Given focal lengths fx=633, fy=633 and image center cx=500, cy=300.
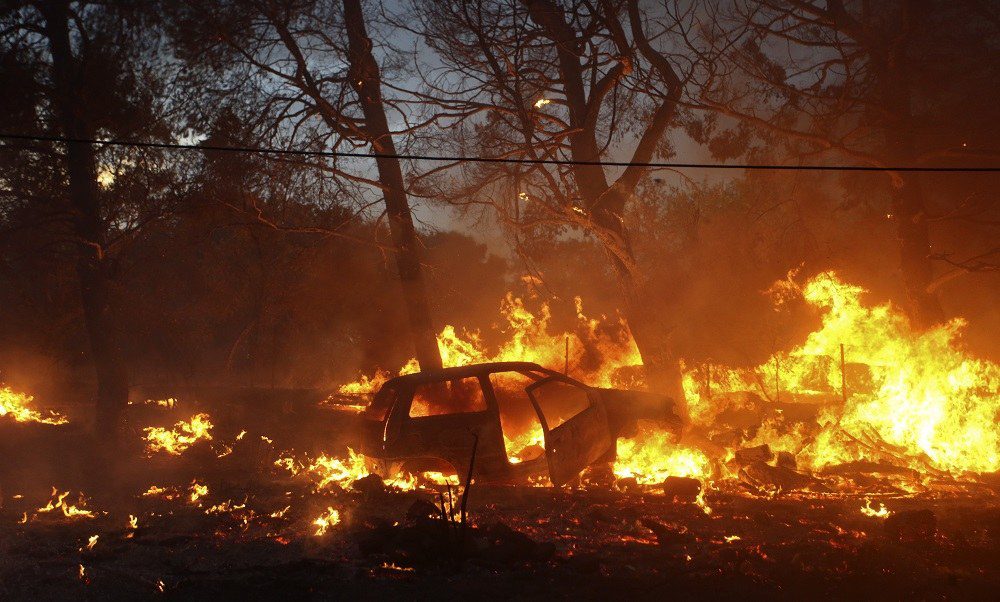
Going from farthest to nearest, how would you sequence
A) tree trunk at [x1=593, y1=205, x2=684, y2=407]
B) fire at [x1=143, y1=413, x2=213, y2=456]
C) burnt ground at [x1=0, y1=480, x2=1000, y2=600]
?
1. fire at [x1=143, y1=413, x2=213, y2=456]
2. tree trunk at [x1=593, y1=205, x2=684, y2=407]
3. burnt ground at [x1=0, y1=480, x2=1000, y2=600]

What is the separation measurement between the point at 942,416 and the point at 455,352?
376 inches

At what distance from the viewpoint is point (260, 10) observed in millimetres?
11391

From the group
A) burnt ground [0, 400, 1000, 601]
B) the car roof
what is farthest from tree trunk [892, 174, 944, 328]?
Answer: the car roof

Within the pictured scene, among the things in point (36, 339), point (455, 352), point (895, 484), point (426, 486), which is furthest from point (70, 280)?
point (895, 484)

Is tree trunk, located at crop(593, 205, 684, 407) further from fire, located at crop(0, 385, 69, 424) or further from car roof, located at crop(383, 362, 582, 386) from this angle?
fire, located at crop(0, 385, 69, 424)

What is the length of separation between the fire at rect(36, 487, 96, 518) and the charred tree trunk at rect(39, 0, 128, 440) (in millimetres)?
3369

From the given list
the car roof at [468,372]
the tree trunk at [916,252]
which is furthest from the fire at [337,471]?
the tree trunk at [916,252]

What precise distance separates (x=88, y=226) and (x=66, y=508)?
590 centimetres

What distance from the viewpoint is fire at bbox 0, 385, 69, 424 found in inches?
497

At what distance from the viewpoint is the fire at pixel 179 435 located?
11.5m

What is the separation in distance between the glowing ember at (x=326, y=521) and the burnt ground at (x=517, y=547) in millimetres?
77

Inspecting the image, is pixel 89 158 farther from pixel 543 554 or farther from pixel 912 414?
pixel 912 414

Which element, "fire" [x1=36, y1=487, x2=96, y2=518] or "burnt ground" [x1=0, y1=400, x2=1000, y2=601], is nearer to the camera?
"burnt ground" [x1=0, y1=400, x2=1000, y2=601]

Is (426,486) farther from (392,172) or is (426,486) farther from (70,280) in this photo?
(70,280)
